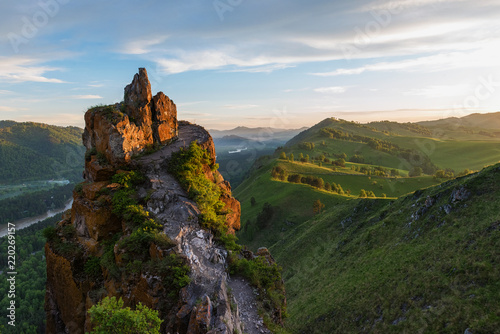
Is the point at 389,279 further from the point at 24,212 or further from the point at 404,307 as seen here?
the point at 24,212

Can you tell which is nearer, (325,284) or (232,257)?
(232,257)

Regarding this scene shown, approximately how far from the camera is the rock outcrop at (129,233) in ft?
52.0

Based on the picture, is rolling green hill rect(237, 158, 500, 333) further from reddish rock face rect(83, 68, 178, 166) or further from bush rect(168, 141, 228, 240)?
reddish rock face rect(83, 68, 178, 166)

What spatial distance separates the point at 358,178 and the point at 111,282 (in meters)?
125

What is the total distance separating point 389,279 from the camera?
29.7 metres

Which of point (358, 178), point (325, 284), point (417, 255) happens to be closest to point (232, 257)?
point (417, 255)

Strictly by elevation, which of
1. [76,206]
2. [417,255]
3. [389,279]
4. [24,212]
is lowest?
[24,212]

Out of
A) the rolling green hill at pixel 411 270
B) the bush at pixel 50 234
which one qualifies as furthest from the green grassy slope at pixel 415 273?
the bush at pixel 50 234

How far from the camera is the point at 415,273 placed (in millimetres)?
27453

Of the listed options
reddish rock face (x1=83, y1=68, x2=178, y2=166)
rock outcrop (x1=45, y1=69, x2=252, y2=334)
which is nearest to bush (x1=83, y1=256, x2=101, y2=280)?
rock outcrop (x1=45, y1=69, x2=252, y2=334)

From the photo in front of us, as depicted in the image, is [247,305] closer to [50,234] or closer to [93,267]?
[93,267]

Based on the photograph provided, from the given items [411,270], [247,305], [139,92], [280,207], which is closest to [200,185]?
[247,305]

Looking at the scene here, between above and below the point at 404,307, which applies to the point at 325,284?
below

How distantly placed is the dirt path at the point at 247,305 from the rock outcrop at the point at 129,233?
1.07 m
